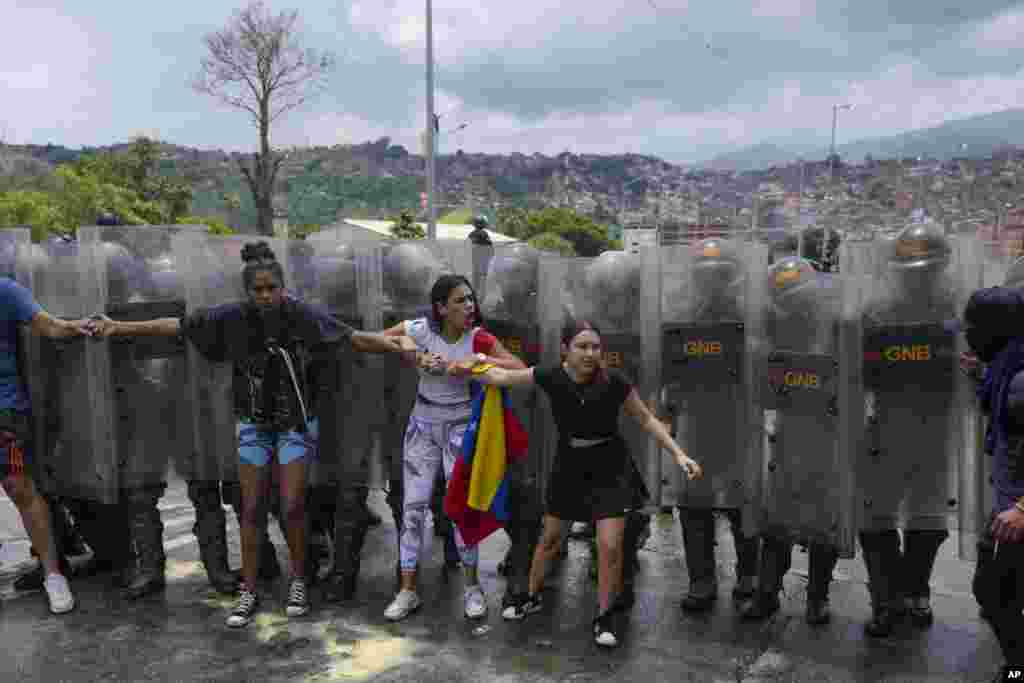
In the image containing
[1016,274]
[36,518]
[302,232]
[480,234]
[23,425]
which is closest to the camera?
[1016,274]

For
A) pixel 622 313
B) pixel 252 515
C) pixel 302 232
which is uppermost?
pixel 302 232

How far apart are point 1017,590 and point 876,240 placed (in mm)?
1657

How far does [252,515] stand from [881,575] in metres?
3.19

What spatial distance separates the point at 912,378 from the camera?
4.34 metres

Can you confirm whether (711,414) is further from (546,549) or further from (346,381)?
(346,381)

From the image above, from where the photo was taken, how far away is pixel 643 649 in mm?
4379

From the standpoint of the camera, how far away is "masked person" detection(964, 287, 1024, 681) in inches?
135

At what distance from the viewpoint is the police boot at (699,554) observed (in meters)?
4.83

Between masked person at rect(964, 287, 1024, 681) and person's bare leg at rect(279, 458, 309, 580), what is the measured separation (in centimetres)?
317

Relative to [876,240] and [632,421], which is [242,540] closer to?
[632,421]

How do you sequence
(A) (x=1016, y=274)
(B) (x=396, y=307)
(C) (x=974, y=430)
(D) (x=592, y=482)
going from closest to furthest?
(A) (x=1016, y=274) → (C) (x=974, y=430) → (D) (x=592, y=482) → (B) (x=396, y=307)

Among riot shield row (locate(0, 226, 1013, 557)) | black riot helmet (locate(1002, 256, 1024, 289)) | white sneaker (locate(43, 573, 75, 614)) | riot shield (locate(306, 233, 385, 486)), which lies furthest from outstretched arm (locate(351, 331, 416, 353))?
black riot helmet (locate(1002, 256, 1024, 289))

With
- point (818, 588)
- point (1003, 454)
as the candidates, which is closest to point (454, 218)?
point (818, 588)

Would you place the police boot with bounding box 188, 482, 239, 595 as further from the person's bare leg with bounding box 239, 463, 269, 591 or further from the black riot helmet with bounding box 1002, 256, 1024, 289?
the black riot helmet with bounding box 1002, 256, 1024, 289
